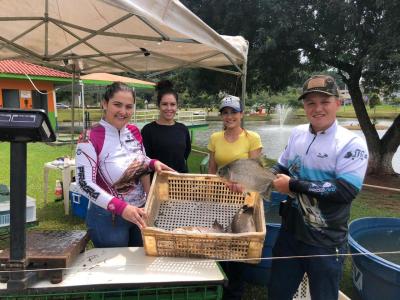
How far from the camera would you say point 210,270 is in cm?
204

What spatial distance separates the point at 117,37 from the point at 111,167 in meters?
2.49

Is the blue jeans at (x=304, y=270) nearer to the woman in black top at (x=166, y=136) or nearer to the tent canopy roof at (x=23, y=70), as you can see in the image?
the woman in black top at (x=166, y=136)

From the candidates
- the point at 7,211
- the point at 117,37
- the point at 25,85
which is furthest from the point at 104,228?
the point at 25,85

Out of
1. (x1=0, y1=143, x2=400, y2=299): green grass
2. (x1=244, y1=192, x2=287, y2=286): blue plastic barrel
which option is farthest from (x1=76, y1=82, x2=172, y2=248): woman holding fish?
(x1=0, y1=143, x2=400, y2=299): green grass

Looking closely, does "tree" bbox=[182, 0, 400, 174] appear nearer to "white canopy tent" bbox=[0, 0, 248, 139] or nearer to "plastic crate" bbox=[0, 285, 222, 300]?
"white canopy tent" bbox=[0, 0, 248, 139]

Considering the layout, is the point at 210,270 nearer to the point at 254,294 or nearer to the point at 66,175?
the point at 254,294

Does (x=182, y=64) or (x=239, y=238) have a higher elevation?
(x=182, y=64)

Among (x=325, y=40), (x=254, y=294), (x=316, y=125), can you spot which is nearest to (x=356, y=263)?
(x=254, y=294)

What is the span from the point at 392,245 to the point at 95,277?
139 inches

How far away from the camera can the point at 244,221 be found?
2.56 meters

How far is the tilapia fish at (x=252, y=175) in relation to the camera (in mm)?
2305

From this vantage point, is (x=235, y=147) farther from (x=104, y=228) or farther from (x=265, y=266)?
(x=104, y=228)

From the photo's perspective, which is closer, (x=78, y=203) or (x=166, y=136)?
(x=166, y=136)

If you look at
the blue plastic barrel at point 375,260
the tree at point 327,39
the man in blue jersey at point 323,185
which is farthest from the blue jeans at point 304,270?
the tree at point 327,39
